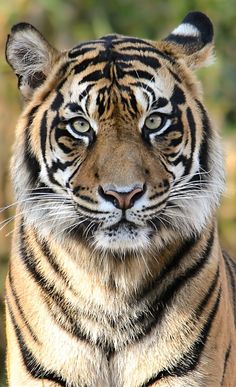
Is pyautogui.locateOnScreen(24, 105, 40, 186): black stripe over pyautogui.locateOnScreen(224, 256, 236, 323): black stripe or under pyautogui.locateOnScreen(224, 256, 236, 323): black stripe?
over

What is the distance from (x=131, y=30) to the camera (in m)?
10.7

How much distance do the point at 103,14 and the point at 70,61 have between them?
21.2ft

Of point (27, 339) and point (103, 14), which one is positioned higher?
point (103, 14)

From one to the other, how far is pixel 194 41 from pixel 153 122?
55 centimetres

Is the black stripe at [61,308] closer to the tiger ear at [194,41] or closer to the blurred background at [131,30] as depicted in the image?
the tiger ear at [194,41]

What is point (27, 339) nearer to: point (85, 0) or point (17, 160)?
point (17, 160)

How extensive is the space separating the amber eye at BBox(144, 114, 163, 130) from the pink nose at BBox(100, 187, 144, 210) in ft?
0.95

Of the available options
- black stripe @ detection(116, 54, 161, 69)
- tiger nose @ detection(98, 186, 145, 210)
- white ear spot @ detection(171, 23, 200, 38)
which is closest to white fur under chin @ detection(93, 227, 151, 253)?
tiger nose @ detection(98, 186, 145, 210)

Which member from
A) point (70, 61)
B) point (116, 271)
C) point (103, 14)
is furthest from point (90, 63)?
point (103, 14)

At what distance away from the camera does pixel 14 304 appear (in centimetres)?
407

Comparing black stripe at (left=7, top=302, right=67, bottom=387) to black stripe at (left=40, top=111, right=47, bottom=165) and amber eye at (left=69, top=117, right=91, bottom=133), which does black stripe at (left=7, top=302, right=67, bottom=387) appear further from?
amber eye at (left=69, top=117, right=91, bottom=133)

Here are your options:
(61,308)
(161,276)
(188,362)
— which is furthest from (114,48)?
(188,362)

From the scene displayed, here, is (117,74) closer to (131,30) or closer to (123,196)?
(123,196)

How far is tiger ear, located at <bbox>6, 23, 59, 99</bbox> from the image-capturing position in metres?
3.98
